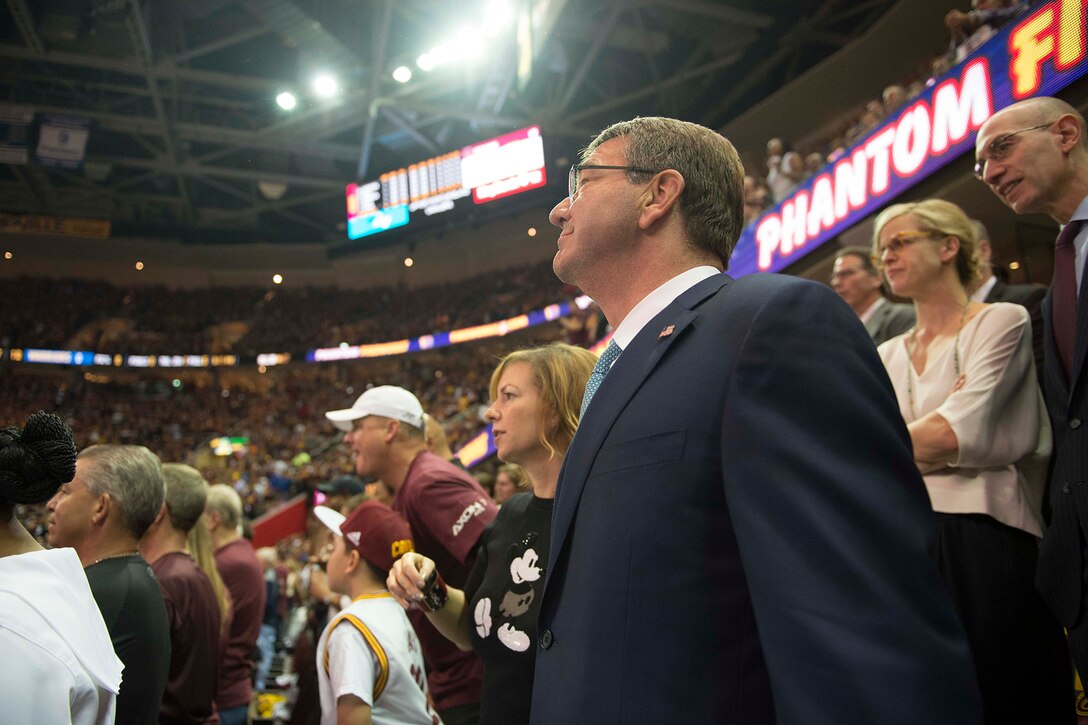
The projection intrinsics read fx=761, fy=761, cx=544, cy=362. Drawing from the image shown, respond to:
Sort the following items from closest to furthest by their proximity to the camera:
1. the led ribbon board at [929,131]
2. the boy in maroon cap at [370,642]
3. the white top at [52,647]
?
the white top at [52,647] < the boy in maroon cap at [370,642] < the led ribbon board at [929,131]

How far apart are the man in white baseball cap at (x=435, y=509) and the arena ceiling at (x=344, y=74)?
415 inches

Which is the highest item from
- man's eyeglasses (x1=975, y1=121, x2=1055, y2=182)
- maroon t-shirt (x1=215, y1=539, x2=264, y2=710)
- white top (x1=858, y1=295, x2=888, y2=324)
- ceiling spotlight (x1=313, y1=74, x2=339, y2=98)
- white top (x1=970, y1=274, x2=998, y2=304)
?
ceiling spotlight (x1=313, y1=74, x2=339, y2=98)

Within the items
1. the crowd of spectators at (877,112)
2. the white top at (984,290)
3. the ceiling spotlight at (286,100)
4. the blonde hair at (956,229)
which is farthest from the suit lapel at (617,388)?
the ceiling spotlight at (286,100)

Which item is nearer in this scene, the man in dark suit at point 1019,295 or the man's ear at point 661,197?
the man's ear at point 661,197

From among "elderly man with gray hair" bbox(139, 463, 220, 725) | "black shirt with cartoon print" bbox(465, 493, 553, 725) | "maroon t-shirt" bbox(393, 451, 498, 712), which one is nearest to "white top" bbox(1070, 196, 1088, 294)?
"black shirt with cartoon print" bbox(465, 493, 553, 725)

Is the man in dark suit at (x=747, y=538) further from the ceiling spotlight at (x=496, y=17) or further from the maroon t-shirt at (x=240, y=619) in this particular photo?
the ceiling spotlight at (x=496, y=17)

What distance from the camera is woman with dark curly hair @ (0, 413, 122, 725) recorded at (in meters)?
1.32

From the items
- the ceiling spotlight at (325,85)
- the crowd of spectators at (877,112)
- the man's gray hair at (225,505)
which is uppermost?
the ceiling spotlight at (325,85)

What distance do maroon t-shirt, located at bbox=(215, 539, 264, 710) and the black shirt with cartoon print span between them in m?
2.40

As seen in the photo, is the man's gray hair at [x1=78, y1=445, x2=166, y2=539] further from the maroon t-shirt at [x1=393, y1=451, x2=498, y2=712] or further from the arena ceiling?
the arena ceiling

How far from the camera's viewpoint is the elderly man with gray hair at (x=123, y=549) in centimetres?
214

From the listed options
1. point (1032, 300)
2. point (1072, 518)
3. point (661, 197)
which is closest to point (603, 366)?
point (661, 197)

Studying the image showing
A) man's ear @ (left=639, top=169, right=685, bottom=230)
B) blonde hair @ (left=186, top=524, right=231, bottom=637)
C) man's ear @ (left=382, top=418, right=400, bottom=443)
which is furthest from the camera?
blonde hair @ (left=186, top=524, right=231, bottom=637)

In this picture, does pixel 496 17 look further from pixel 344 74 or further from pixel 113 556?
pixel 113 556
